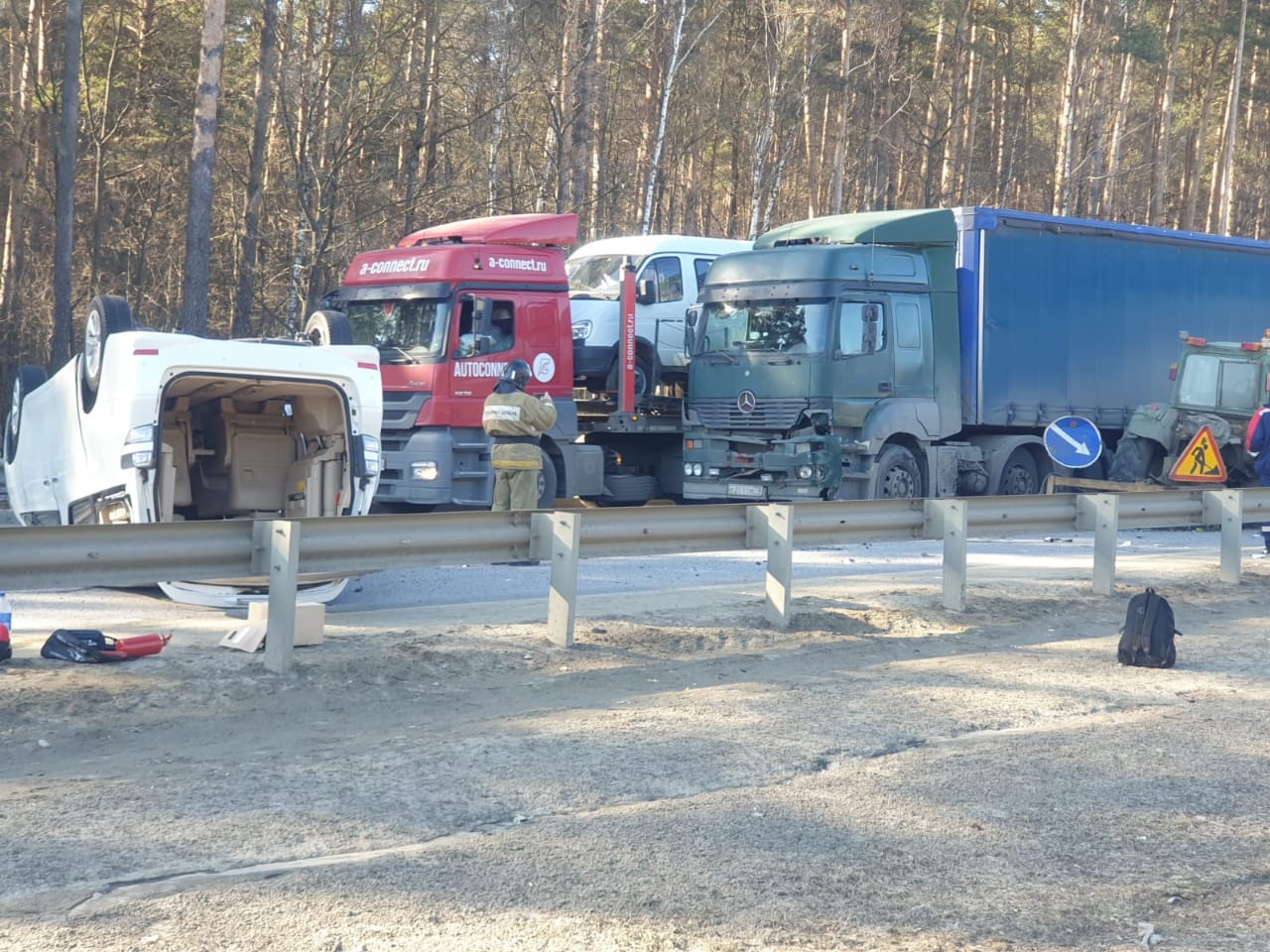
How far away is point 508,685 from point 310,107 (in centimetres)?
1959

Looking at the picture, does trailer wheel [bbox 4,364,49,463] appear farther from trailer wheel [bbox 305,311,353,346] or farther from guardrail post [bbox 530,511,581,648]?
guardrail post [bbox 530,511,581,648]

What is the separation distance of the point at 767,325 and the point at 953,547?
7.54 m

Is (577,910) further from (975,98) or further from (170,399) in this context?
(975,98)

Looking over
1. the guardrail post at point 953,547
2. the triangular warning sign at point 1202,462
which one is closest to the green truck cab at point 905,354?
the triangular warning sign at point 1202,462

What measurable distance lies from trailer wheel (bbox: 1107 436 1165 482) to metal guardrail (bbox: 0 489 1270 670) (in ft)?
25.6

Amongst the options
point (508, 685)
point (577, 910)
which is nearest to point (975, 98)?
point (508, 685)

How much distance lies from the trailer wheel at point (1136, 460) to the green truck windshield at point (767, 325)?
192 inches

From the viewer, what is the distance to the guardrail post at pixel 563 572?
26.0 ft

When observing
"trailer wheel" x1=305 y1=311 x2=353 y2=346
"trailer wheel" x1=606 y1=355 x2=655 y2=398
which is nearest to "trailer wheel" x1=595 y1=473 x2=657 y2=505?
"trailer wheel" x1=606 y1=355 x2=655 y2=398

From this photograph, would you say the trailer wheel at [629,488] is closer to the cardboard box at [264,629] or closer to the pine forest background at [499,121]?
the pine forest background at [499,121]

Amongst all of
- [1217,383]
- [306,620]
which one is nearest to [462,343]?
[306,620]

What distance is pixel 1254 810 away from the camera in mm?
5164

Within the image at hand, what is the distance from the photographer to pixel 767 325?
16656mm

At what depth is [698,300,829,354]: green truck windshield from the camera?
16312 millimetres
